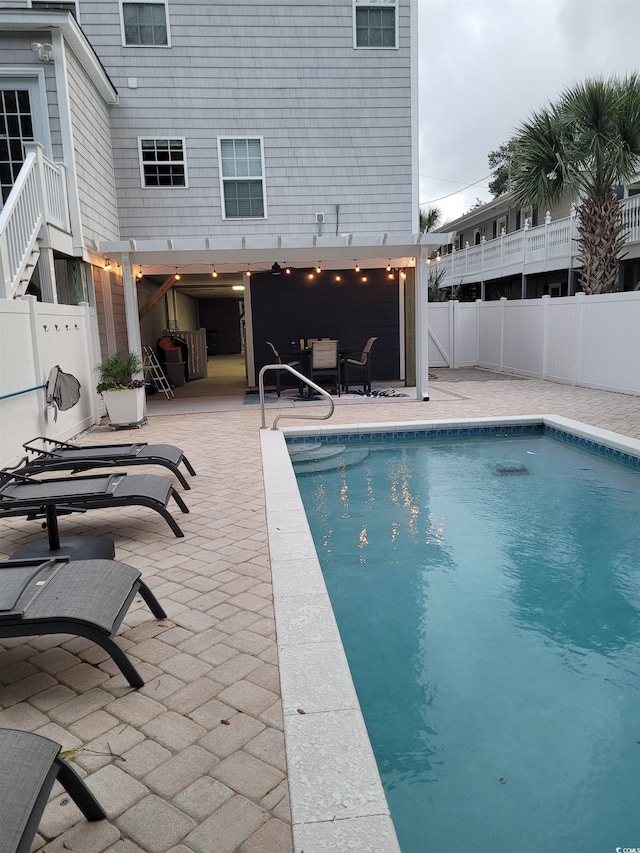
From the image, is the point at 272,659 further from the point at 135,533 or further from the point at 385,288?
the point at 385,288

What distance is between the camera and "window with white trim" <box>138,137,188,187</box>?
11.0 meters

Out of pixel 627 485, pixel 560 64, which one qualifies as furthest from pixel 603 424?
pixel 560 64

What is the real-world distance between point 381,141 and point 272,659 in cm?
1089

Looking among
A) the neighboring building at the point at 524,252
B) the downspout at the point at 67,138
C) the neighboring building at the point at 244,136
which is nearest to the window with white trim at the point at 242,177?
the neighboring building at the point at 244,136

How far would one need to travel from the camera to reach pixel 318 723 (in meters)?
2.13

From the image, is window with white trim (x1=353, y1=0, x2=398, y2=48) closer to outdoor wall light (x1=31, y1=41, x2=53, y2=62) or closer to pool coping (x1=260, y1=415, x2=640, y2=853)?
outdoor wall light (x1=31, y1=41, x2=53, y2=62)

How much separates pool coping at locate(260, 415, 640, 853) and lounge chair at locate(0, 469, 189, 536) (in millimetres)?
809

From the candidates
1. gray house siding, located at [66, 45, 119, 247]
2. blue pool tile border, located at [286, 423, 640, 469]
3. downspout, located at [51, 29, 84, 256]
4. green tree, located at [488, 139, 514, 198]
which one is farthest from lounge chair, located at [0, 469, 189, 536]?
green tree, located at [488, 139, 514, 198]

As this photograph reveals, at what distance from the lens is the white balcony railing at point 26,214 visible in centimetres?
632

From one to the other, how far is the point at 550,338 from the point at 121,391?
343 inches

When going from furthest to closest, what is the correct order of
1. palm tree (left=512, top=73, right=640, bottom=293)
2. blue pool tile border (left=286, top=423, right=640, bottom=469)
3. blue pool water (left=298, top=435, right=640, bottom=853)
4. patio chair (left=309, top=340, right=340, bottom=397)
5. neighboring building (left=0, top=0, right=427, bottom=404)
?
patio chair (left=309, top=340, right=340, bottom=397), palm tree (left=512, top=73, right=640, bottom=293), neighboring building (left=0, top=0, right=427, bottom=404), blue pool tile border (left=286, top=423, right=640, bottom=469), blue pool water (left=298, top=435, right=640, bottom=853)

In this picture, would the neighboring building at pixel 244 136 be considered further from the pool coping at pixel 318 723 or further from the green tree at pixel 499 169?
the green tree at pixel 499 169

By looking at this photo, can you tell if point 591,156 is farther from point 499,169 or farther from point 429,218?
point 499,169

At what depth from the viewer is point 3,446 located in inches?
223
